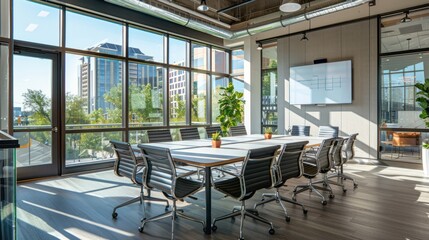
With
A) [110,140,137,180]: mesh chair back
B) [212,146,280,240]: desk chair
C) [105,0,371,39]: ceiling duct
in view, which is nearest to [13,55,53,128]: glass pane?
[105,0,371,39]: ceiling duct

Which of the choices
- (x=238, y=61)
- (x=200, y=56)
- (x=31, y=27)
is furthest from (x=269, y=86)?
(x=31, y=27)

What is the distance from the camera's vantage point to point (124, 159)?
3.24 meters

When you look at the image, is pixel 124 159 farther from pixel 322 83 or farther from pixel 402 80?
pixel 402 80

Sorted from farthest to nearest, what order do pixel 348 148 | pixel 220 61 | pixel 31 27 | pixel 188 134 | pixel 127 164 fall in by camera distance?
A: 1. pixel 220 61
2. pixel 188 134
3. pixel 31 27
4. pixel 348 148
5. pixel 127 164

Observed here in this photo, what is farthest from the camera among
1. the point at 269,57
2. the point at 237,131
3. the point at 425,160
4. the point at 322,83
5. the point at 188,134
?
the point at 269,57

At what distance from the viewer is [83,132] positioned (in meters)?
5.67

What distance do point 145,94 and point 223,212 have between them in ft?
14.0

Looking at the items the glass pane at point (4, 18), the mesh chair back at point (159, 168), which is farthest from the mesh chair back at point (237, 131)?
the glass pane at point (4, 18)

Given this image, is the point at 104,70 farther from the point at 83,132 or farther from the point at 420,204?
the point at 420,204

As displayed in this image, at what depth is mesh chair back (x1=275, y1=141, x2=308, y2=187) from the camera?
3.10 metres

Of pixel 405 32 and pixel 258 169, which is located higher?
pixel 405 32

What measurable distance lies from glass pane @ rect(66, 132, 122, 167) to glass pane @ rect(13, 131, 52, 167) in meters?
0.37

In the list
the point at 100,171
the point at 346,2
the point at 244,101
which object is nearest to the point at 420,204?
the point at 346,2

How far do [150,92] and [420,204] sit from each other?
19.1 feet
